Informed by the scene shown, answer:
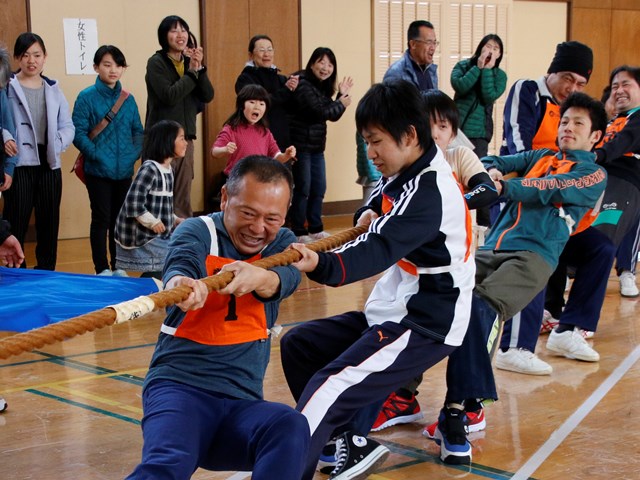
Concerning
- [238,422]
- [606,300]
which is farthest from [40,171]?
[238,422]

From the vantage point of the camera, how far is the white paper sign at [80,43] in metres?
7.75

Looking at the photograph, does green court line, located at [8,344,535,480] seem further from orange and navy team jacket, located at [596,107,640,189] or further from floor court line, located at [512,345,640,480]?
orange and navy team jacket, located at [596,107,640,189]

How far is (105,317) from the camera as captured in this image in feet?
6.68

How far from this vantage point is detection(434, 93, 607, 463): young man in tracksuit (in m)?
3.05

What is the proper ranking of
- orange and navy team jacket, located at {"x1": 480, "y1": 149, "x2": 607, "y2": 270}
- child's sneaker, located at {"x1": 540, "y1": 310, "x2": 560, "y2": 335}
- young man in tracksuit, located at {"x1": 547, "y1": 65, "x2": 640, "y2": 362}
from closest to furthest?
1. orange and navy team jacket, located at {"x1": 480, "y1": 149, "x2": 607, "y2": 270}
2. young man in tracksuit, located at {"x1": 547, "y1": 65, "x2": 640, "y2": 362}
3. child's sneaker, located at {"x1": 540, "y1": 310, "x2": 560, "y2": 335}

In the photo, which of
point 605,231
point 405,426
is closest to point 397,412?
point 405,426

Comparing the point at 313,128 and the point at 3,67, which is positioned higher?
the point at 3,67

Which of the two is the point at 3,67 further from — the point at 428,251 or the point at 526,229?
the point at 526,229

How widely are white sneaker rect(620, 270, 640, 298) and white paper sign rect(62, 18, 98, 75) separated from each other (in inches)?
189

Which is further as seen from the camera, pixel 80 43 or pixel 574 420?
pixel 80 43

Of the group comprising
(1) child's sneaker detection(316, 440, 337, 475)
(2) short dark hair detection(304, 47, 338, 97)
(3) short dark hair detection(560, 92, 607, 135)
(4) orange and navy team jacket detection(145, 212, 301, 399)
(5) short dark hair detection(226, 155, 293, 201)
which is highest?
(2) short dark hair detection(304, 47, 338, 97)

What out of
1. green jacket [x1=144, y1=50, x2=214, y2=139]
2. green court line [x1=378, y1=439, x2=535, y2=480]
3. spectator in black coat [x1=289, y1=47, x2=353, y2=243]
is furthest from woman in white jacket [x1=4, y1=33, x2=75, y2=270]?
green court line [x1=378, y1=439, x2=535, y2=480]

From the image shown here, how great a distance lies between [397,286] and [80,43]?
5.77 metres

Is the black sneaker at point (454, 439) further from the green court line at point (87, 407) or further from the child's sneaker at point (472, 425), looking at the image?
the green court line at point (87, 407)
